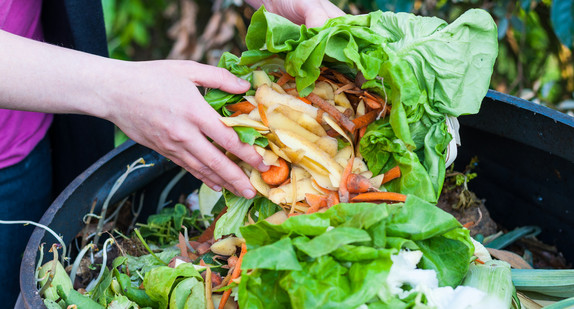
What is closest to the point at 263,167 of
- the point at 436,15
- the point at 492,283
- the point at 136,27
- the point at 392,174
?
the point at 392,174

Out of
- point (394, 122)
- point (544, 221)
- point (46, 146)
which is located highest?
point (394, 122)

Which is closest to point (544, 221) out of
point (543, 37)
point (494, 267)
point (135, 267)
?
point (494, 267)

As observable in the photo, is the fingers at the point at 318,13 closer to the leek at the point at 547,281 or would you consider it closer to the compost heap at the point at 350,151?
the compost heap at the point at 350,151

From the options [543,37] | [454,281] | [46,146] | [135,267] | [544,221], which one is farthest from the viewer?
[543,37]

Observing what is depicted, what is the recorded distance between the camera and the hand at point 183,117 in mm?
1095

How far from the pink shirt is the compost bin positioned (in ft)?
0.98

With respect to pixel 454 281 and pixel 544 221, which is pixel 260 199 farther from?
pixel 544 221

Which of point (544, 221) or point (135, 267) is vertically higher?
point (135, 267)

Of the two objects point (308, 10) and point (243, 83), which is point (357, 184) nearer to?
point (243, 83)

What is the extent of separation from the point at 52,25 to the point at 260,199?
3.14 ft

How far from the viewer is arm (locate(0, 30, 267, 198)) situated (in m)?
1.06

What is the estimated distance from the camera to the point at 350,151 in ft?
4.01

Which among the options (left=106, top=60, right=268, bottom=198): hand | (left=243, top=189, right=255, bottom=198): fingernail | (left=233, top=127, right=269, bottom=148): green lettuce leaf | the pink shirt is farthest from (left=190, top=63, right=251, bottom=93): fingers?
the pink shirt

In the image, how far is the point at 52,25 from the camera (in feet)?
5.60
